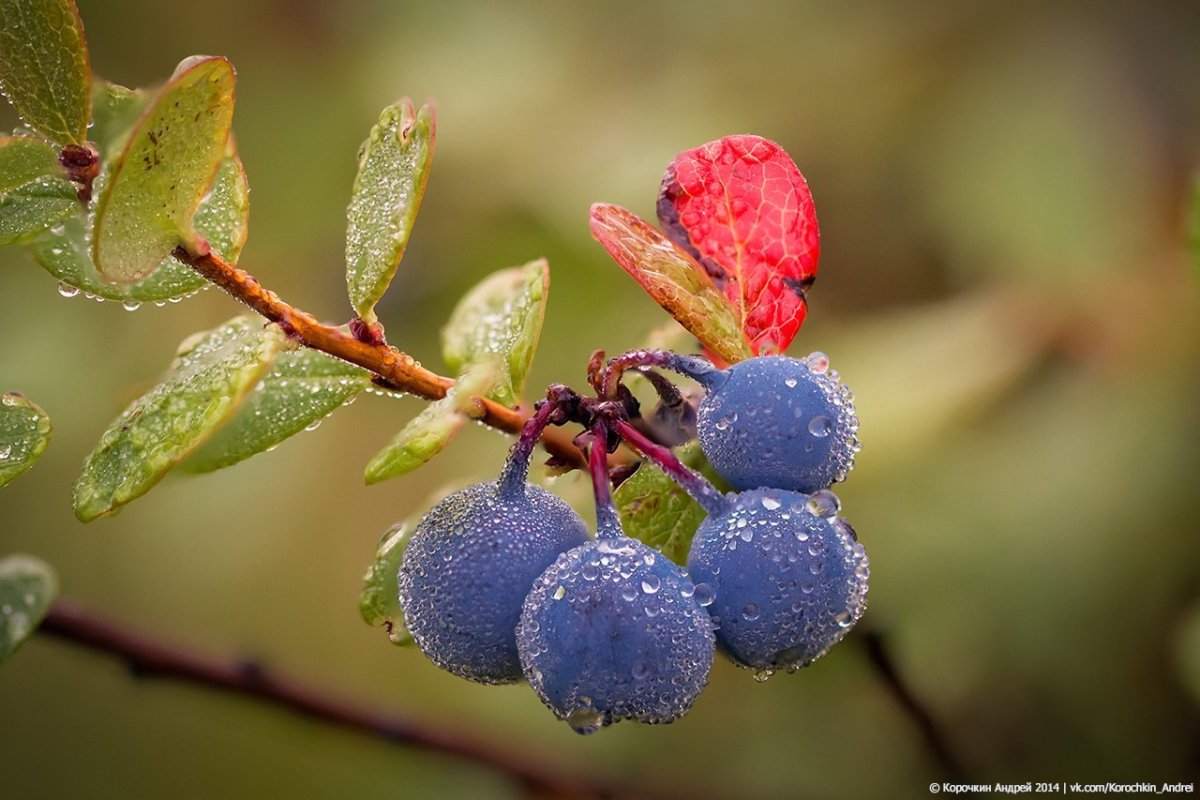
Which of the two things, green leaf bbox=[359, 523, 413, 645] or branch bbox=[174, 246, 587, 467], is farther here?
green leaf bbox=[359, 523, 413, 645]

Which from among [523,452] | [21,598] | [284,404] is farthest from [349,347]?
[21,598]

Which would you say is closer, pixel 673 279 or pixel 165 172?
pixel 165 172

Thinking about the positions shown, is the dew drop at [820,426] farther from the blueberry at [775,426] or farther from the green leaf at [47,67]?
the green leaf at [47,67]

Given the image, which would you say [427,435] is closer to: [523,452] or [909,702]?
[523,452]

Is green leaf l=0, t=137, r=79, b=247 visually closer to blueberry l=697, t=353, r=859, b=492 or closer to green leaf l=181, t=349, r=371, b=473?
green leaf l=181, t=349, r=371, b=473

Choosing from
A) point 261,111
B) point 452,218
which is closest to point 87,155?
point 452,218

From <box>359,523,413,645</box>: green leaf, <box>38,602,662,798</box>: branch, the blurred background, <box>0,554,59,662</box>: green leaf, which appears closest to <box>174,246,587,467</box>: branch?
<box>359,523,413,645</box>: green leaf

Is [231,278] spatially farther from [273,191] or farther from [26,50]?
[273,191]
